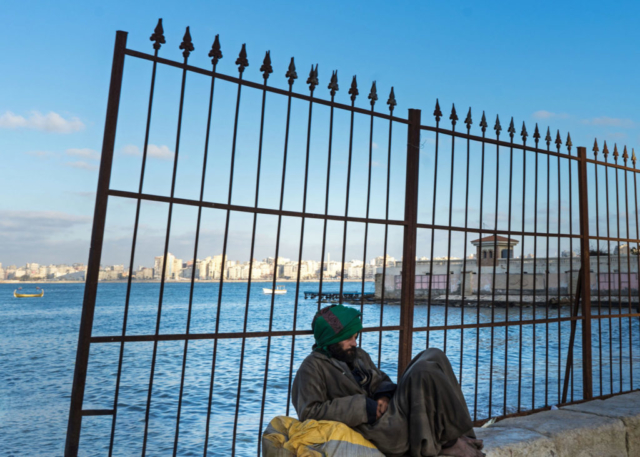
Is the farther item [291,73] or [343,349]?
[291,73]

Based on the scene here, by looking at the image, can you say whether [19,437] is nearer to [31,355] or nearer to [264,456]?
[264,456]

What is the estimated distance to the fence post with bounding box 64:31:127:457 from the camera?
7.71 ft

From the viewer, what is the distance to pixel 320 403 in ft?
7.83

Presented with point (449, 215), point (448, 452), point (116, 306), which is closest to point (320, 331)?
point (448, 452)

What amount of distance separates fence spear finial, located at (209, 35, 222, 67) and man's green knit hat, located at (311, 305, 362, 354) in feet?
5.03

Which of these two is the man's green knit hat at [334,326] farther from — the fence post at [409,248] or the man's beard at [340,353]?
the fence post at [409,248]

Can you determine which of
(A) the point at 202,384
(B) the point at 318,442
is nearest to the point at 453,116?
(B) the point at 318,442

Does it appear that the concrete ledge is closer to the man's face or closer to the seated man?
the seated man

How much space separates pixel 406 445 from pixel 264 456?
705 mm

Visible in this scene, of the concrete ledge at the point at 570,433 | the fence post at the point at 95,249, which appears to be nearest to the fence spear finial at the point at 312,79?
the fence post at the point at 95,249

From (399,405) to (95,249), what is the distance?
1696 millimetres

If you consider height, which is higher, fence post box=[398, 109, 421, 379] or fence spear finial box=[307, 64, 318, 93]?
fence spear finial box=[307, 64, 318, 93]

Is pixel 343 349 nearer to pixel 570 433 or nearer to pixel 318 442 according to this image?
pixel 318 442

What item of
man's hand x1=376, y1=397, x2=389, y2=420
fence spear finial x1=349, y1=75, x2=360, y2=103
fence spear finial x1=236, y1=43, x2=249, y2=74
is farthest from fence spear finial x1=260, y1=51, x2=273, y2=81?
man's hand x1=376, y1=397, x2=389, y2=420
